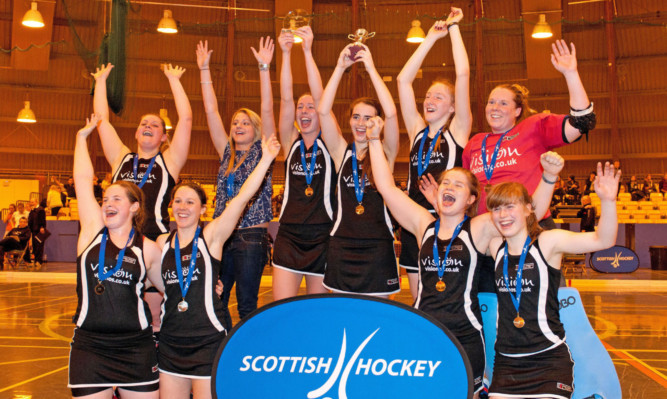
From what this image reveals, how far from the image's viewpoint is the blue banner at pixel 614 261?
45.8ft

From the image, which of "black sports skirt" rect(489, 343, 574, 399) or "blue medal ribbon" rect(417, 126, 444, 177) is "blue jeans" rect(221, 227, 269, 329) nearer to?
"blue medal ribbon" rect(417, 126, 444, 177)

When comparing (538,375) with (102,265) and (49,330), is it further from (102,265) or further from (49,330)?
(49,330)

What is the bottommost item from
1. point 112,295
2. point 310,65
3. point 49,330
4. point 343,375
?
point 49,330

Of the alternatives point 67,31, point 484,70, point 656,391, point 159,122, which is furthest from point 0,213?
point 656,391

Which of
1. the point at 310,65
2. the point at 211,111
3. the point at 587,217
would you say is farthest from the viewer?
the point at 587,217

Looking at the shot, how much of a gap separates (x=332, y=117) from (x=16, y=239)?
12.7 metres

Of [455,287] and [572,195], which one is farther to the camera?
[572,195]

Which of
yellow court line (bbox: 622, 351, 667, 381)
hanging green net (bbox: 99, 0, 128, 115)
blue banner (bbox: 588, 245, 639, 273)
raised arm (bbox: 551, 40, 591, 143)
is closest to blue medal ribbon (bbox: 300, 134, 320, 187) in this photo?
raised arm (bbox: 551, 40, 591, 143)

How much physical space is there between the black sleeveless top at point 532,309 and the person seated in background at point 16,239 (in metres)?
13.8

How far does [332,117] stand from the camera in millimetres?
4359

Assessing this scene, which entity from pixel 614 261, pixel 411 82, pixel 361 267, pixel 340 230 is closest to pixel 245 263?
pixel 340 230

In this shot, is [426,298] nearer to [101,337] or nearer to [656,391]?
[101,337]

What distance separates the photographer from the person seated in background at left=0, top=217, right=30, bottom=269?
14.6 meters

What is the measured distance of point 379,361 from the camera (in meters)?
2.02
